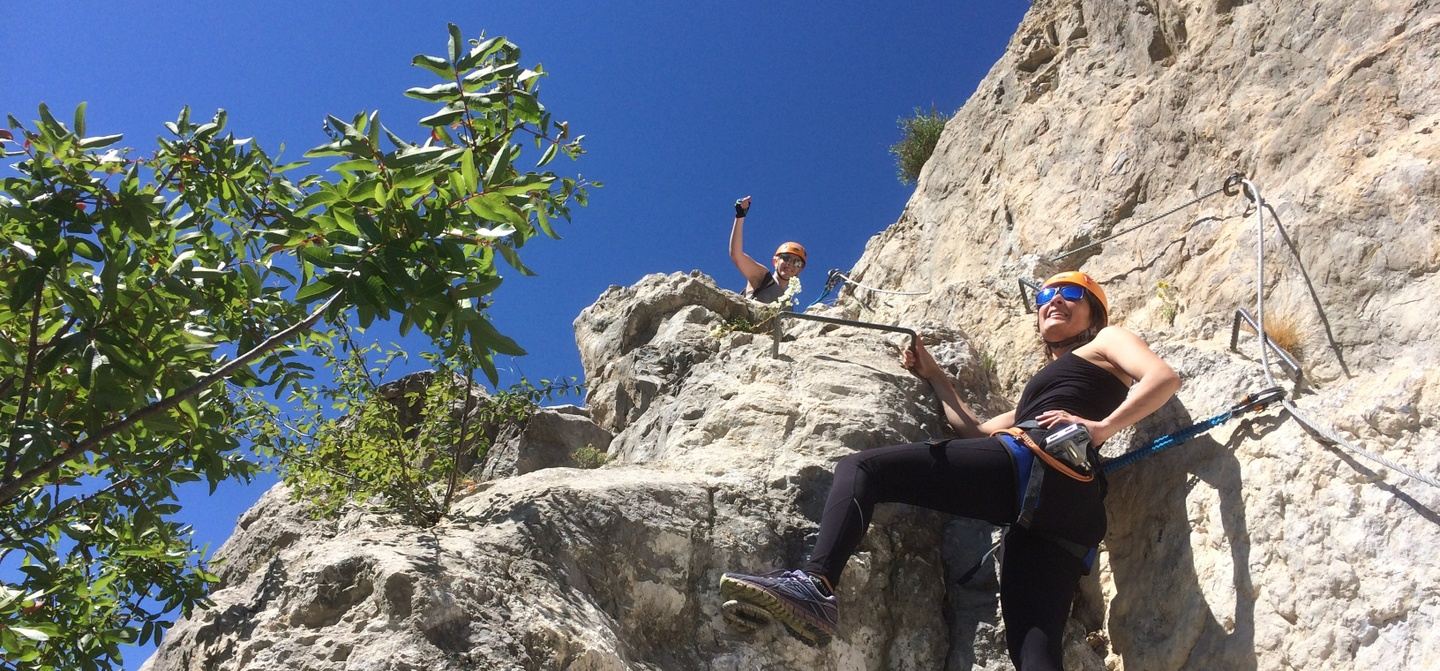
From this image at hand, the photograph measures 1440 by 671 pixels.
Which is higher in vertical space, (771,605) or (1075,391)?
(1075,391)

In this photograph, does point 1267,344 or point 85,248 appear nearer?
point 85,248

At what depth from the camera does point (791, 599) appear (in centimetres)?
471

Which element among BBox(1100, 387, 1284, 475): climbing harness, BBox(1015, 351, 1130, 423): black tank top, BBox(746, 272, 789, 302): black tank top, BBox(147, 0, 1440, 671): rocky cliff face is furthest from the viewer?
BBox(746, 272, 789, 302): black tank top

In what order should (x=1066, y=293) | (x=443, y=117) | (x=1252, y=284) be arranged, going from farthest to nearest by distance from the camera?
(x=1066, y=293)
(x=1252, y=284)
(x=443, y=117)

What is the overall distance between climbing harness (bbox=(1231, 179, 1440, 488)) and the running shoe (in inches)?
86.3

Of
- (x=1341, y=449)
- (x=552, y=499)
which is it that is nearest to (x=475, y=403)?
(x=552, y=499)

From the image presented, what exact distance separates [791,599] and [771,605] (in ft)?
0.29

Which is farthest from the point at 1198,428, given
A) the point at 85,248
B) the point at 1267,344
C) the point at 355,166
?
the point at 85,248

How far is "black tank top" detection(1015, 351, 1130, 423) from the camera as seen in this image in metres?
5.39

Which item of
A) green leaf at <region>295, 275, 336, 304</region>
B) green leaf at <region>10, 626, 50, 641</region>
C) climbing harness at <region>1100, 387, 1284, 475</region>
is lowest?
green leaf at <region>10, 626, 50, 641</region>

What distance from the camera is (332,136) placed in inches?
152

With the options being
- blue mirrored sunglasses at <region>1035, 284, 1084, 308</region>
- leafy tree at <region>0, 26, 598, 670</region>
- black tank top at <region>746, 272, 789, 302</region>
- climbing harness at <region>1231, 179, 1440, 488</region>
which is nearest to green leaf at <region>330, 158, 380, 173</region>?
leafy tree at <region>0, 26, 598, 670</region>

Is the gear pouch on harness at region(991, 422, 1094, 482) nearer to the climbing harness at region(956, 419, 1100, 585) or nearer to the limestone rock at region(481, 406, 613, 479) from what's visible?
the climbing harness at region(956, 419, 1100, 585)

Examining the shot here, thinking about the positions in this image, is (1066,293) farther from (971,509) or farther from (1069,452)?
(971,509)
